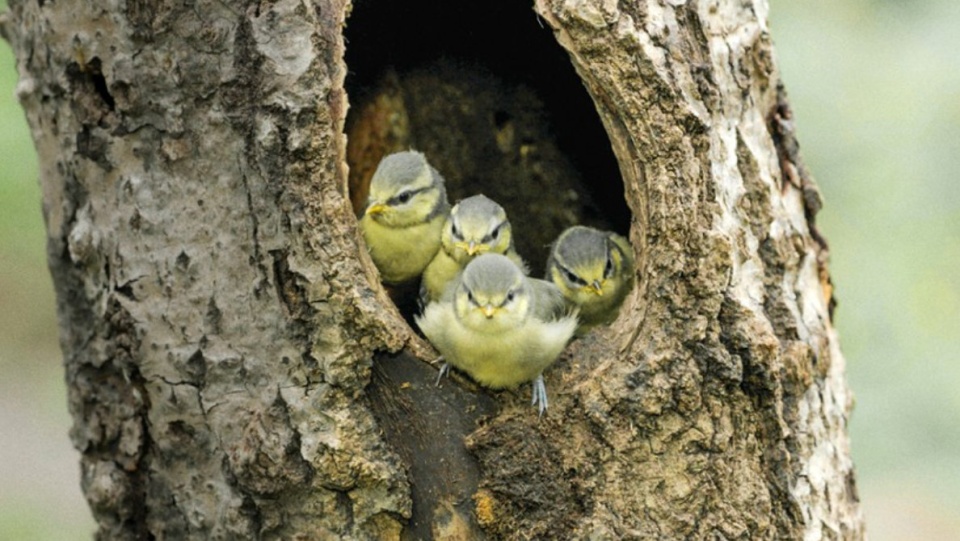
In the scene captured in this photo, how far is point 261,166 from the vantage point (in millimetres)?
3080

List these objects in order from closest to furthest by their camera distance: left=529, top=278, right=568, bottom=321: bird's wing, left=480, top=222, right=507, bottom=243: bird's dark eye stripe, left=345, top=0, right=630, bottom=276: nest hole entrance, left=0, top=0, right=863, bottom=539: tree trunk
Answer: left=0, top=0, right=863, bottom=539: tree trunk < left=529, top=278, right=568, bottom=321: bird's wing < left=480, top=222, right=507, bottom=243: bird's dark eye stripe < left=345, top=0, right=630, bottom=276: nest hole entrance

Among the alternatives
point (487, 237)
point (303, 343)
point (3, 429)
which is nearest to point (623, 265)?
point (487, 237)

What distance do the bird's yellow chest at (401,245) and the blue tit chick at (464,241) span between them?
0.12 feet

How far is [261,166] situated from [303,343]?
0.52 m

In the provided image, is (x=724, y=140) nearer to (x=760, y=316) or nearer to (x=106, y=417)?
(x=760, y=316)

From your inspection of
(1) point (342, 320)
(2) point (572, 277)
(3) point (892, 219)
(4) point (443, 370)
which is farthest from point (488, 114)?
(3) point (892, 219)

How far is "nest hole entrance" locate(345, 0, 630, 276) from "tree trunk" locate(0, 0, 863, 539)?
44.5 inches

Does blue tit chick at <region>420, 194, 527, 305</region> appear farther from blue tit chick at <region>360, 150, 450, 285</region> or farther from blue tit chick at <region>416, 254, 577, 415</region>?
blue tit chick at <region>416, 254, 577, 415</region>

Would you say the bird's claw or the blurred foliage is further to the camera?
the blurred foliage

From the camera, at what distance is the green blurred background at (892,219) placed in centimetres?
545

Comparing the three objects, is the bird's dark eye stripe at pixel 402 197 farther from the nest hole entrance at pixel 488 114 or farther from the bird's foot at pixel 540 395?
the bird's foot at pixel 540 395

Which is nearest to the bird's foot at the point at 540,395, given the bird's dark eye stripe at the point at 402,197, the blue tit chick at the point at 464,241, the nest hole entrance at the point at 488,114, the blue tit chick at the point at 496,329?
the blue tit chick at the point at 496,329

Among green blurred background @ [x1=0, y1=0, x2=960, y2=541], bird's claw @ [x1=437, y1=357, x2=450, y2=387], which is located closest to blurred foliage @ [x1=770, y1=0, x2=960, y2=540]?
green blurred background @ [x1=0, y1=0, x2=960, y2=541]

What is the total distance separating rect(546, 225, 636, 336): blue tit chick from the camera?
4.01 metres
